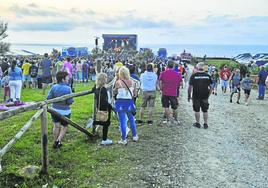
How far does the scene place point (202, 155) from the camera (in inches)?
355

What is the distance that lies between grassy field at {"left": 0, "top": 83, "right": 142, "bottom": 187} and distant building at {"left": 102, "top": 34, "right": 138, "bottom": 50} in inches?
1382

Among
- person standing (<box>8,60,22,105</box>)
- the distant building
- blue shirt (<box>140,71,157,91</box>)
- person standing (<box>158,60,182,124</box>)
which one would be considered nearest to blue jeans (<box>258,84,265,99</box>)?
person standing (<box>158,60,182,124</box>)

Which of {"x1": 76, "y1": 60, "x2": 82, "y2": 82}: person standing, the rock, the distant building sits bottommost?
the rock

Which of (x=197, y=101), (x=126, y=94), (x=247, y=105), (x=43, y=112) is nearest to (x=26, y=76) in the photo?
(x=247, y=105)

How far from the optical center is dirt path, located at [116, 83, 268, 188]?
7.36 meters

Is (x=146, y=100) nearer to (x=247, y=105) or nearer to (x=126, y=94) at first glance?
(x=126, y=94)

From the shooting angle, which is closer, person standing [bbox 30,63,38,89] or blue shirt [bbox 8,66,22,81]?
blue shirt [bbox 8,66,22,81]

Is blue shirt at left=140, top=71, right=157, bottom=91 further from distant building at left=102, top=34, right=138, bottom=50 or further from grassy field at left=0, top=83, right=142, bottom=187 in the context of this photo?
distant building at left=102, top=34, right=138, bottom=50

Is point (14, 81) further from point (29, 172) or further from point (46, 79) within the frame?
point (29, 172)

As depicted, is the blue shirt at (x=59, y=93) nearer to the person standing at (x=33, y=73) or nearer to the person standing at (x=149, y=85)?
the person standing at (x=149, y=85)

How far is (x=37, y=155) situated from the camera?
27.5 feet

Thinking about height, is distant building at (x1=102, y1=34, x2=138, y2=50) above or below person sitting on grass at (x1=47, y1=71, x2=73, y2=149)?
above

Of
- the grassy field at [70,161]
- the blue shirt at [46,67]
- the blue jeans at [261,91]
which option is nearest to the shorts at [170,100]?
the grassy field at [70,161]

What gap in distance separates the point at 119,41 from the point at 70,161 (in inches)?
1500
